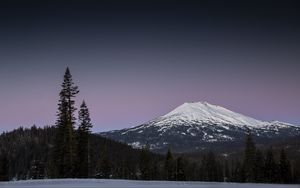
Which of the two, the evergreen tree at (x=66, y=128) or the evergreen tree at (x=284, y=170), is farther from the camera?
the evergreen tree at (x=284, y=170)

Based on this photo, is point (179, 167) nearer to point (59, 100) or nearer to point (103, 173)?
point (103, 173)

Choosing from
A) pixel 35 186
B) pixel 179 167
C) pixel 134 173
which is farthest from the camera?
pixel 134 173

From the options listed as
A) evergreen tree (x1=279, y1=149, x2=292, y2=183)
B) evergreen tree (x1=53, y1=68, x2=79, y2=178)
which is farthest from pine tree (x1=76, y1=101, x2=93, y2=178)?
evergreen tree (x1=279, y1=149, x2=292, y2=183)

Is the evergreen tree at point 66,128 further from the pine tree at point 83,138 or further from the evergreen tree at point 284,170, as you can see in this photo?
the evergreen tree at point 284,170

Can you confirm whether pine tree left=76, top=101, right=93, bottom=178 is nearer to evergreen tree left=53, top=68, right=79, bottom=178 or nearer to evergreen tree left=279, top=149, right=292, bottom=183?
evergreen tree left=53, top=68, right=79, bottom=178

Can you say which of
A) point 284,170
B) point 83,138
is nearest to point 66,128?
point 83,138

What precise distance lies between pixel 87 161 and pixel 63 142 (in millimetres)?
8278

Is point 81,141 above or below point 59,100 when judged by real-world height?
below

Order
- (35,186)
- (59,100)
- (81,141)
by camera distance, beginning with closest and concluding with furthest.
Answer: (35,186)
(59,100)
(81,141)

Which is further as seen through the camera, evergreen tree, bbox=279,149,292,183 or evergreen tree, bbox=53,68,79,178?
evergreen tree, bbox=279,149,292,183

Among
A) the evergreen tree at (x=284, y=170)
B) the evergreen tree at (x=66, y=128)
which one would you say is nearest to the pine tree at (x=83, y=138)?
the evergreen tree at (x=66, y=128)

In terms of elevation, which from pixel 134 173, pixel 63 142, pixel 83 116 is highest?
pixel 83 116

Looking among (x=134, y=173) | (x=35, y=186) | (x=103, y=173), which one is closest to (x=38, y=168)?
(x=103, y=173)

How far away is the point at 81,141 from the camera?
63.2m
